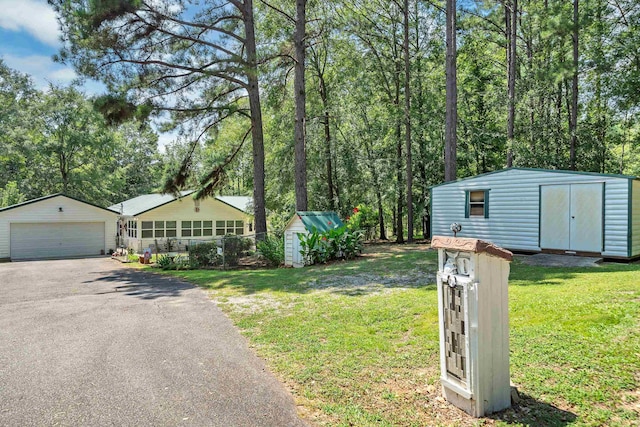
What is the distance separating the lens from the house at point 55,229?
774 inches

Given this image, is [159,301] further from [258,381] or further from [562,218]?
[562,218]

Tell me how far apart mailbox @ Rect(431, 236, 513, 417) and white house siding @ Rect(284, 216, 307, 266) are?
10.1 meters

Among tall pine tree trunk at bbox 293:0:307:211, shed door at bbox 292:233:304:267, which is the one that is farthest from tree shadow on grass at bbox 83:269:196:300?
tall pine tree trunk at bbox 293:0:307:211

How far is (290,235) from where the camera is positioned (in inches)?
534

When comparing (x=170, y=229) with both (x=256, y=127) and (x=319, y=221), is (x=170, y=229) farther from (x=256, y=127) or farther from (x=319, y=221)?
(x=319, y=221)

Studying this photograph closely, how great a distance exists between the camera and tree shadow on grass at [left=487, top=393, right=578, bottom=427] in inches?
108

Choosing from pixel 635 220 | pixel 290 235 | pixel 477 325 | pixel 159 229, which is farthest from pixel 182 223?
pixel 477 325

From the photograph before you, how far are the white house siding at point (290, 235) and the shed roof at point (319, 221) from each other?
7.7 inches

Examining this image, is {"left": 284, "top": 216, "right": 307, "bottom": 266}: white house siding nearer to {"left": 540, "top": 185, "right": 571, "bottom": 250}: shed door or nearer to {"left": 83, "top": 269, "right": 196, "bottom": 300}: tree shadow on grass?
{"left": 83, "top": 269, "right": 196, "bottom": 300}: tree shadow on grass

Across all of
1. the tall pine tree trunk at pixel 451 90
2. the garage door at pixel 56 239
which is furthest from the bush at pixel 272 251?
the garage door at pixel 56 239

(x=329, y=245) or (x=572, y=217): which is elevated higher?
(x=572, y=217)

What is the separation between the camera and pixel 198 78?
15.2 meters

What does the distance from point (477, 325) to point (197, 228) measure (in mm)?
22745

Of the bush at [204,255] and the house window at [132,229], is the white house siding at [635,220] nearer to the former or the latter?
the bush at [204,255]
